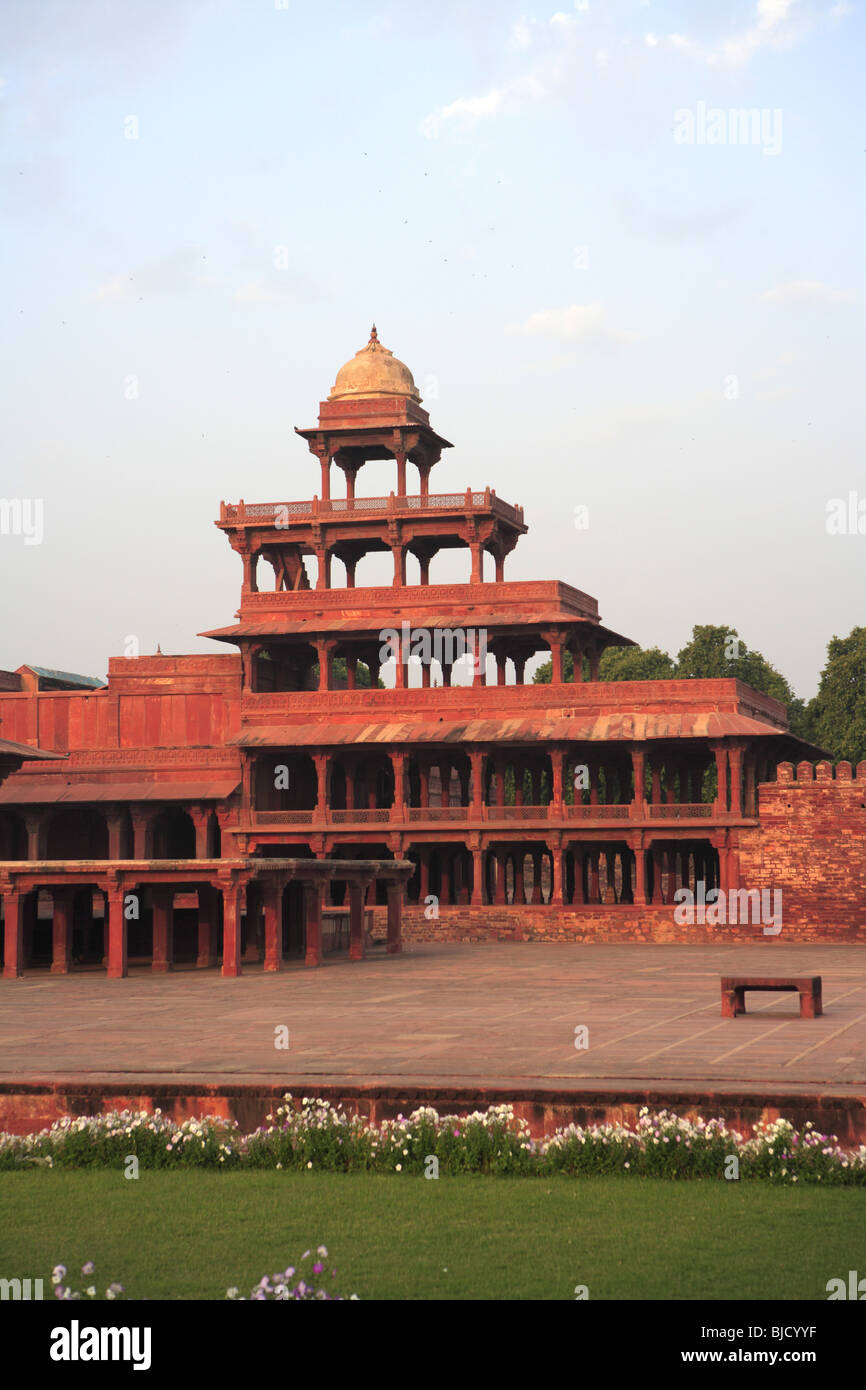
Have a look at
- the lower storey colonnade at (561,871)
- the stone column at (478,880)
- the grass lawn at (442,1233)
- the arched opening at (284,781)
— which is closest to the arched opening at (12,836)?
the arched opening at (284,781)

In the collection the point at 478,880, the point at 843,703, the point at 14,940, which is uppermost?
the point at 843,703

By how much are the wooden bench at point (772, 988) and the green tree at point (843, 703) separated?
49.9m

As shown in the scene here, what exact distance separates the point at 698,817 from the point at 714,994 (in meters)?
20.8

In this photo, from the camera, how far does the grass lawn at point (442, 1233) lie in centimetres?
922

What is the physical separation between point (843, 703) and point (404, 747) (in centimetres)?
2878

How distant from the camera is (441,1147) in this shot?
1228 cm

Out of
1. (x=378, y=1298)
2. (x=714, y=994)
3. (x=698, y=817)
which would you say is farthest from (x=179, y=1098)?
(x=698, y=817)

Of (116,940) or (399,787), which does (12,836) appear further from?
(116,940)

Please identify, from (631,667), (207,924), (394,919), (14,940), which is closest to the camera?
(14,940)

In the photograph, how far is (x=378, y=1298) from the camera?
8.88 m

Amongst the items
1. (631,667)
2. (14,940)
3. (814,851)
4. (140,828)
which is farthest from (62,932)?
(631,667)

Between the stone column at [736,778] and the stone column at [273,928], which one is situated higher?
the stone column at [736,778]
